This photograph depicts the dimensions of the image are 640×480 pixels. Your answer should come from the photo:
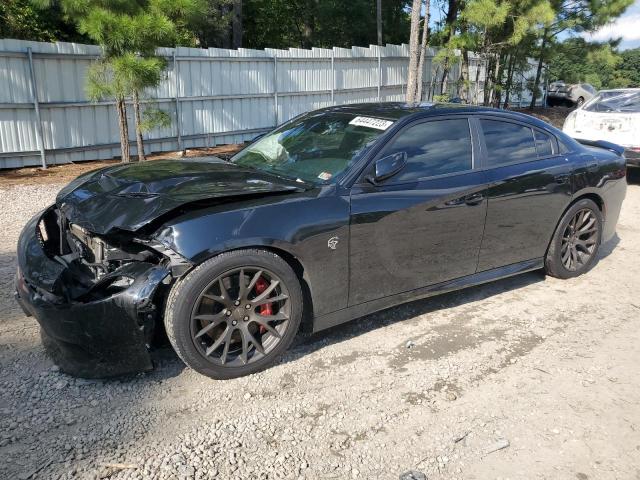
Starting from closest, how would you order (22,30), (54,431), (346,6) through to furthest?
1. (54,431)
2. (22,30)
3. (346,6)

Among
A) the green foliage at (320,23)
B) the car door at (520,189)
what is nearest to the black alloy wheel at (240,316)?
the car door at (520,189)

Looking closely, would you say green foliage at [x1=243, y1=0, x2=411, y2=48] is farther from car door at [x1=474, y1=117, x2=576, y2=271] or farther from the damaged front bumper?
the damaged front bumper

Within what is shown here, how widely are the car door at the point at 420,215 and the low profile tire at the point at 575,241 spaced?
1.18 metres

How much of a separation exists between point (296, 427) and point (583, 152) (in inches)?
154

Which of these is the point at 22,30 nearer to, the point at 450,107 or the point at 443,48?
the point at 443,48

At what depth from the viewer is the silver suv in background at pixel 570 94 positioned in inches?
998

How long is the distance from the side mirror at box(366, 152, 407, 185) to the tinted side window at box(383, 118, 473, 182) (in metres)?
0.12

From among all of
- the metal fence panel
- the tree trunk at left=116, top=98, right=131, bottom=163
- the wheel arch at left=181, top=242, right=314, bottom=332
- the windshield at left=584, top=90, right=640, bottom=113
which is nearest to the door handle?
the wheel arch at left=181, top=242, right=314, bottom=332

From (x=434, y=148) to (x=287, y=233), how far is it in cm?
149

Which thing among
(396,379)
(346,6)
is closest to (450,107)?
(396,379)

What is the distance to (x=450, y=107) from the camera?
465 centimetres

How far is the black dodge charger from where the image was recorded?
324cm

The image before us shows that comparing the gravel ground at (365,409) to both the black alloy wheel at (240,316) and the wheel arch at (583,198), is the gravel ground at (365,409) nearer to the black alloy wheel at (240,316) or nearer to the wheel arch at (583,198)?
the black alloy wheel at (240,316)

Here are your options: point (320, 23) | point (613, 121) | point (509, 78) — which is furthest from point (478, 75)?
point (320, 23)
